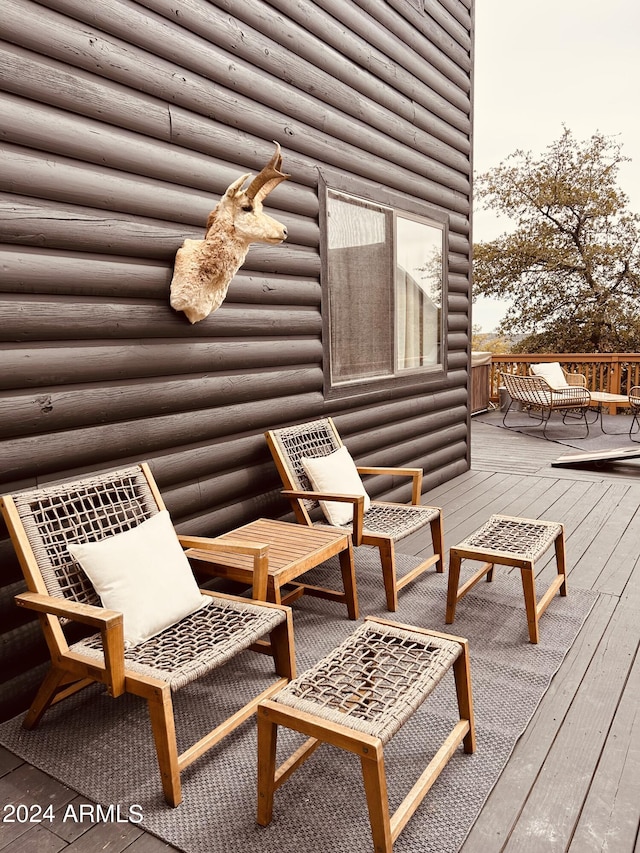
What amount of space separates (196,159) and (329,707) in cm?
227

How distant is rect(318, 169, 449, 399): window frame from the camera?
3.62 metres

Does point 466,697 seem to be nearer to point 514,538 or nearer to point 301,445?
point 514,538

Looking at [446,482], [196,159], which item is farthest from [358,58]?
[446,482]

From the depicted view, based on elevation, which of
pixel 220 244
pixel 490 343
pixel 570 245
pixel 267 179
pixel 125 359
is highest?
pixel 570 245

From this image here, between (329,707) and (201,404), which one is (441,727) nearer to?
(329,707)

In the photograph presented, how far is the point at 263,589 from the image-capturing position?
2.17 m

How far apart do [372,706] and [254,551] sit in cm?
80

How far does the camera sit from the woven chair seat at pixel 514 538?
2.54 metres

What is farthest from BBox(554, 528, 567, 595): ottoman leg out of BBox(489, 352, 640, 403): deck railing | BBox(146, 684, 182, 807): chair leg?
BBox(489, 352, 640, 403): deck railing

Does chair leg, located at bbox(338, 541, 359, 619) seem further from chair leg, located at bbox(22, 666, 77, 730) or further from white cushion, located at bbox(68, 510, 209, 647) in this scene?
chair leg, located at bbox(22, 666, 77, 730)

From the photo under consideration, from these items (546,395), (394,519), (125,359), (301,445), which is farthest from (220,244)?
(546,395)

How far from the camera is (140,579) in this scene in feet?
6.48

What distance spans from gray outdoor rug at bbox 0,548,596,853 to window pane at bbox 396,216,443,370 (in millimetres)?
2569

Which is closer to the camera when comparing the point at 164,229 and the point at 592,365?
the point at 164,229
